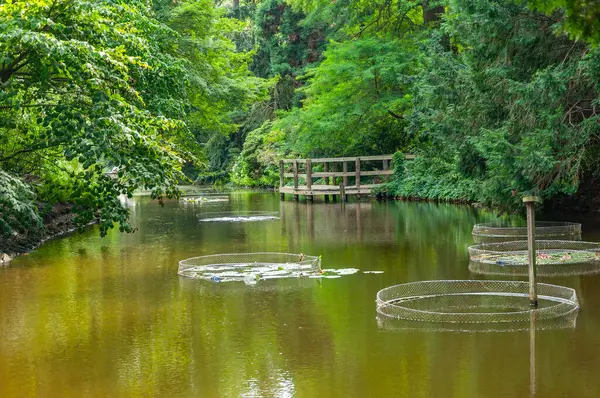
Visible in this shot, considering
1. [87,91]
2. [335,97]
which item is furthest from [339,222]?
[335,97]

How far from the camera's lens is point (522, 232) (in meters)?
17.4

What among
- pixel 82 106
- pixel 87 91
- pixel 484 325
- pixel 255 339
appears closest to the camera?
pixel 255 339

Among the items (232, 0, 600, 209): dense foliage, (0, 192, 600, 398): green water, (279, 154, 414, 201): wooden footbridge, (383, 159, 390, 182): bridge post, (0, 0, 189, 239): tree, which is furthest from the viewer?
(383, 159, 390, 182): bridge post

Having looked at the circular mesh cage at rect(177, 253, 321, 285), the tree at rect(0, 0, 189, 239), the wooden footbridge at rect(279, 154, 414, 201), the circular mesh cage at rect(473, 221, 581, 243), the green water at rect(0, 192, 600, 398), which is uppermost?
the tree at rect(0, 0, 189, 239)

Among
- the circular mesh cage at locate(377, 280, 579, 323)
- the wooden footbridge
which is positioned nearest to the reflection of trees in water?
the wooden footbridge

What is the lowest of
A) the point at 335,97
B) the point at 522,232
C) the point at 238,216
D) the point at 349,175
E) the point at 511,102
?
the point at 522,232

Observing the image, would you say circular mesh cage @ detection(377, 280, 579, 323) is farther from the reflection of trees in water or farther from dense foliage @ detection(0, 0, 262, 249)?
the reflection of trees in water

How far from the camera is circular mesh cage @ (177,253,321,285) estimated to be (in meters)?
13.0

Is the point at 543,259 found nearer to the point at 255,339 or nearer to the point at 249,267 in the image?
the point at 249,267

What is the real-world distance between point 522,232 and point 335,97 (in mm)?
16299

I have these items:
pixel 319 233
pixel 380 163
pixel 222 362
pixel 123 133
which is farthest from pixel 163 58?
pixel 380 163

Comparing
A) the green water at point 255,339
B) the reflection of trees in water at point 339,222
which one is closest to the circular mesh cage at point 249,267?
the green water at point 255,339

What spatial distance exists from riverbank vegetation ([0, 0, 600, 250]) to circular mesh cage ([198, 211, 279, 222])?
339cm

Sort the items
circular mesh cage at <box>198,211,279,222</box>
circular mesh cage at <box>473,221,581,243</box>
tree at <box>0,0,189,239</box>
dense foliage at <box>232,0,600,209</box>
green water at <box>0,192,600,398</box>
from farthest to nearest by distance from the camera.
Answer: circular mesh cage at <box>198,211,279,222</box> < circular mesh cage at <box>473,221,581,243</box> < dense foliage at <box>232,0,600,209</box> < tree at <box>0,0,189,239</box> < green water at <box>0,192,600,398</box>
